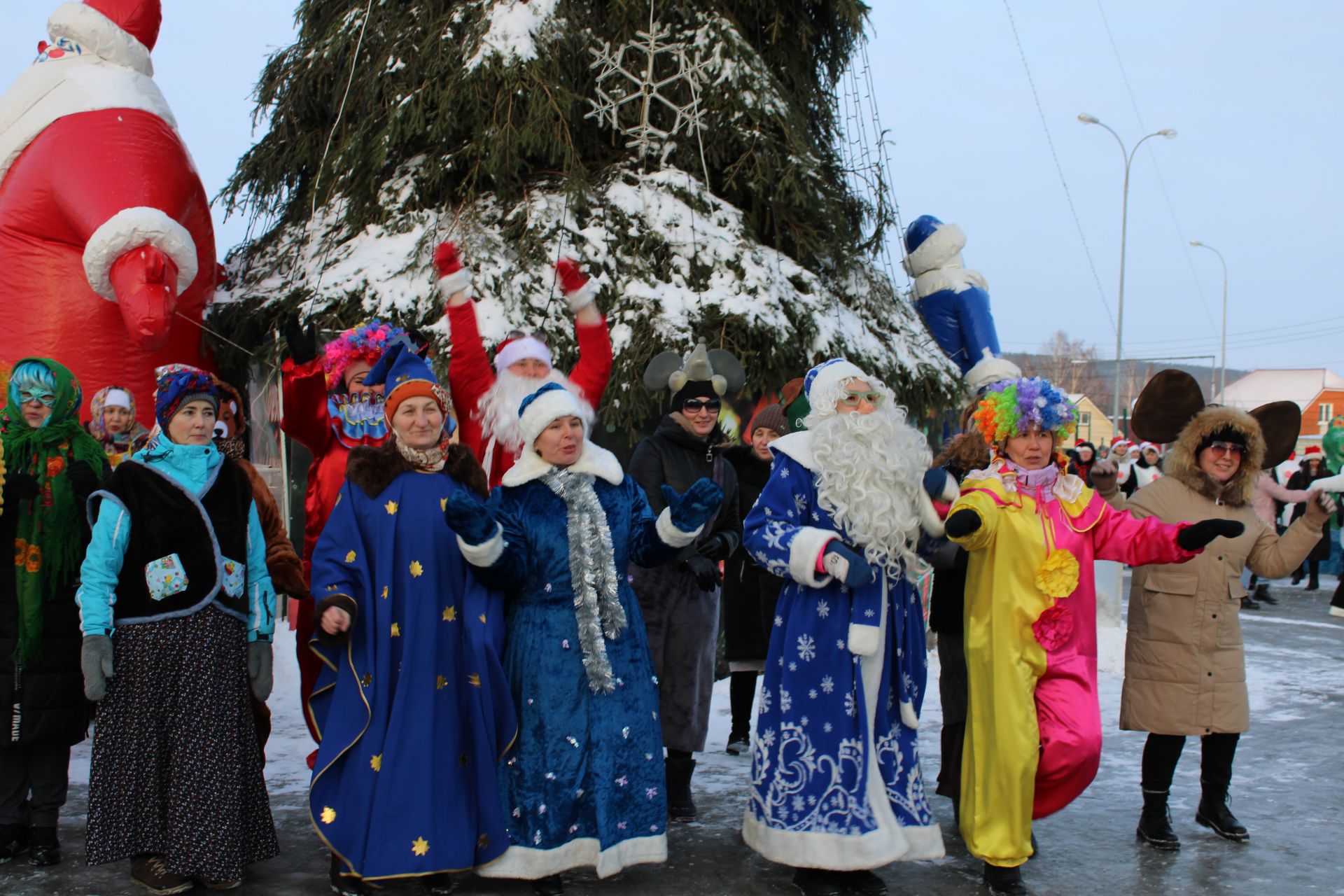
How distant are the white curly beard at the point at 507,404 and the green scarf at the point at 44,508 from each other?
1.54 metres

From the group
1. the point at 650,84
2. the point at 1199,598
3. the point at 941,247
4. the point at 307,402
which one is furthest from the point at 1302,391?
the point at 307,402

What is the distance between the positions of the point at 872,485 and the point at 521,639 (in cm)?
132

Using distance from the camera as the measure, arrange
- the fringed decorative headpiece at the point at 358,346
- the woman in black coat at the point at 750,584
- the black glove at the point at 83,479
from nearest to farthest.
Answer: the black glove at the point at 83,479
the fringed decorative headpiece at the point at 358,346
the woman in black coat at the point at 750,584

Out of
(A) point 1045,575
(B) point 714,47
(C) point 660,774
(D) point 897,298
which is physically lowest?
(C) point 660,774

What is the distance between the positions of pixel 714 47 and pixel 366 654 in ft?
16.6

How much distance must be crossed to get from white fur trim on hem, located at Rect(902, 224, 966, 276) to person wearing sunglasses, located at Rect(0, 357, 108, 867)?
6.90 m

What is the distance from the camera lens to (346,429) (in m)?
5.02

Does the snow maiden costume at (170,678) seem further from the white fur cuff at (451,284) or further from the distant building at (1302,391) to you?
the distant building at (1302,391)

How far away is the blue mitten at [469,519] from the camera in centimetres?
358

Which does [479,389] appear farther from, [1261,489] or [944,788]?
[1261,489]

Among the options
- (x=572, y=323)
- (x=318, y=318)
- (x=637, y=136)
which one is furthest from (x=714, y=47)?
(x=318, y=318)

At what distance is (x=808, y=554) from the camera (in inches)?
150

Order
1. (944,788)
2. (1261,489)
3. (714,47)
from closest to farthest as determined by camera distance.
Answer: (944,788) < (714,47) < (1261,489)

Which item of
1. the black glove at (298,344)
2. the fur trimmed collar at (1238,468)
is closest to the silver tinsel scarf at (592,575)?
the black glove at (298,344)
